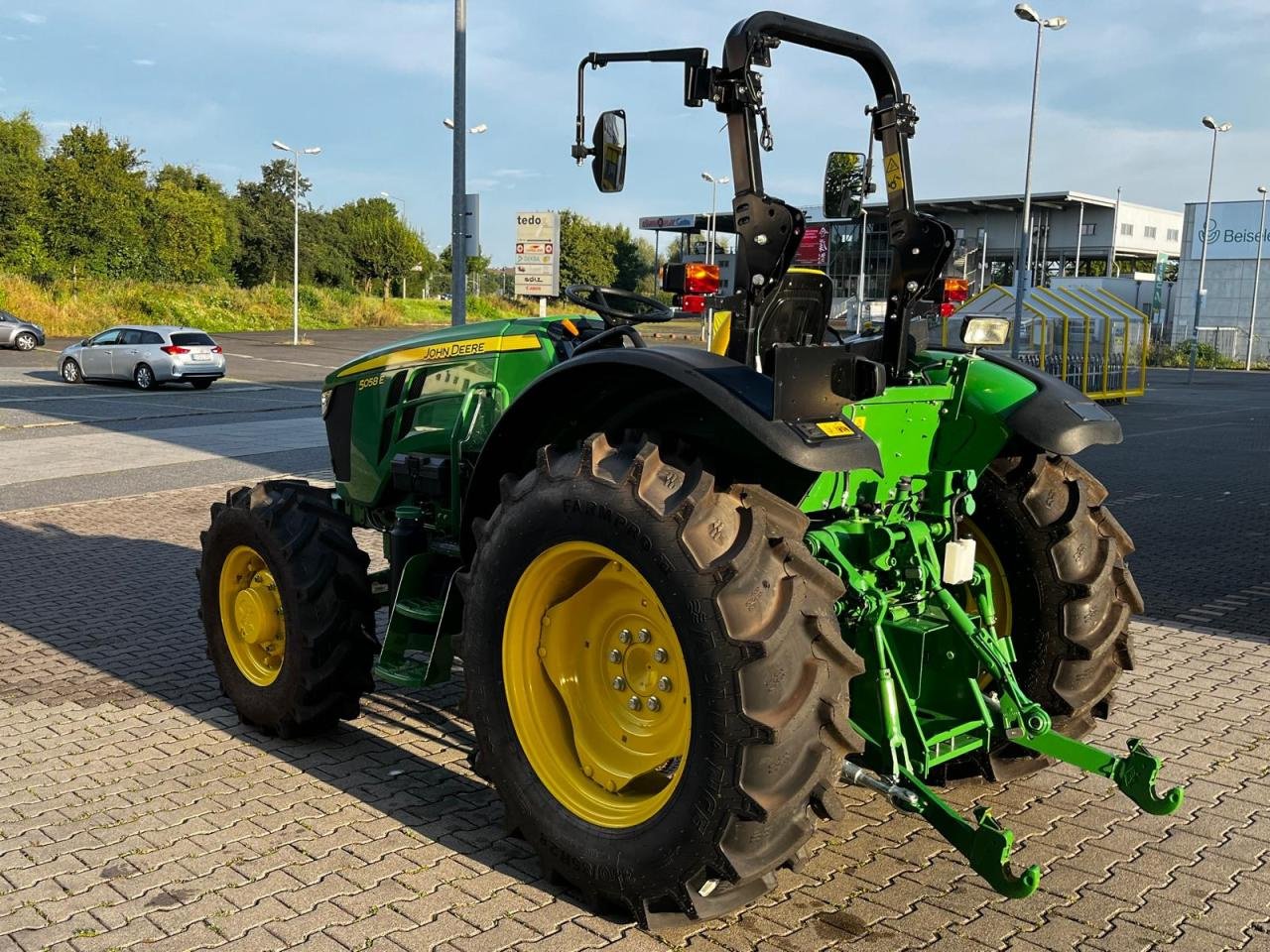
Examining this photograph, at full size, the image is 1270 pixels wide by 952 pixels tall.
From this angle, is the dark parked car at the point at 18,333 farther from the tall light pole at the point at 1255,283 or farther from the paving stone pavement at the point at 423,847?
the tall light pole at the point at 1255,283

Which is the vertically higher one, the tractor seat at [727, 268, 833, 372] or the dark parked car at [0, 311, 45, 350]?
the tractor seat at [727, 268, 833, 372]

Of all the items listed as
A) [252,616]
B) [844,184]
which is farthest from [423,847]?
[844,184]

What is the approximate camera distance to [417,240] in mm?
71625

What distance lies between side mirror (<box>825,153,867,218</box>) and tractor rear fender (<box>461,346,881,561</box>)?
47.5 inches

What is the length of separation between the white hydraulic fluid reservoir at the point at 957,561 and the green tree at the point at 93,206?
53.2m

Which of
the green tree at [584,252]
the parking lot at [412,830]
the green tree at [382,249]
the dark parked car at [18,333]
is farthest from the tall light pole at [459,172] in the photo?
the green tree at [382,249]

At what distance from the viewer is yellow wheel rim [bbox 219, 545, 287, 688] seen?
4.93 m

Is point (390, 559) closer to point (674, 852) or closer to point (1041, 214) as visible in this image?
point (674, 852)

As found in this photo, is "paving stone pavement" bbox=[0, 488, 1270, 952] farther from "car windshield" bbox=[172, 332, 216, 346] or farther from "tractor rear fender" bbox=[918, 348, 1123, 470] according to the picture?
"car windshield" bbox=[172, 332, 216, 346]

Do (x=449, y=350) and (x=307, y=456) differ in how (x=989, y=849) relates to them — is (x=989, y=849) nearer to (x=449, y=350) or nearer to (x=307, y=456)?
(x=449, y=350)

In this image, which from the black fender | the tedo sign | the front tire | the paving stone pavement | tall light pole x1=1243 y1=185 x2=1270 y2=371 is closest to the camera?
the front tire

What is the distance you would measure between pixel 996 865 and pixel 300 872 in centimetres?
220

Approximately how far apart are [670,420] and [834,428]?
2.24 feet

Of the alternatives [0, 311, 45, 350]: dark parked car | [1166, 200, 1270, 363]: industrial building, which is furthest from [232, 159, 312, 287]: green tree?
[1166, 200, 1270, 363]: industrial building
